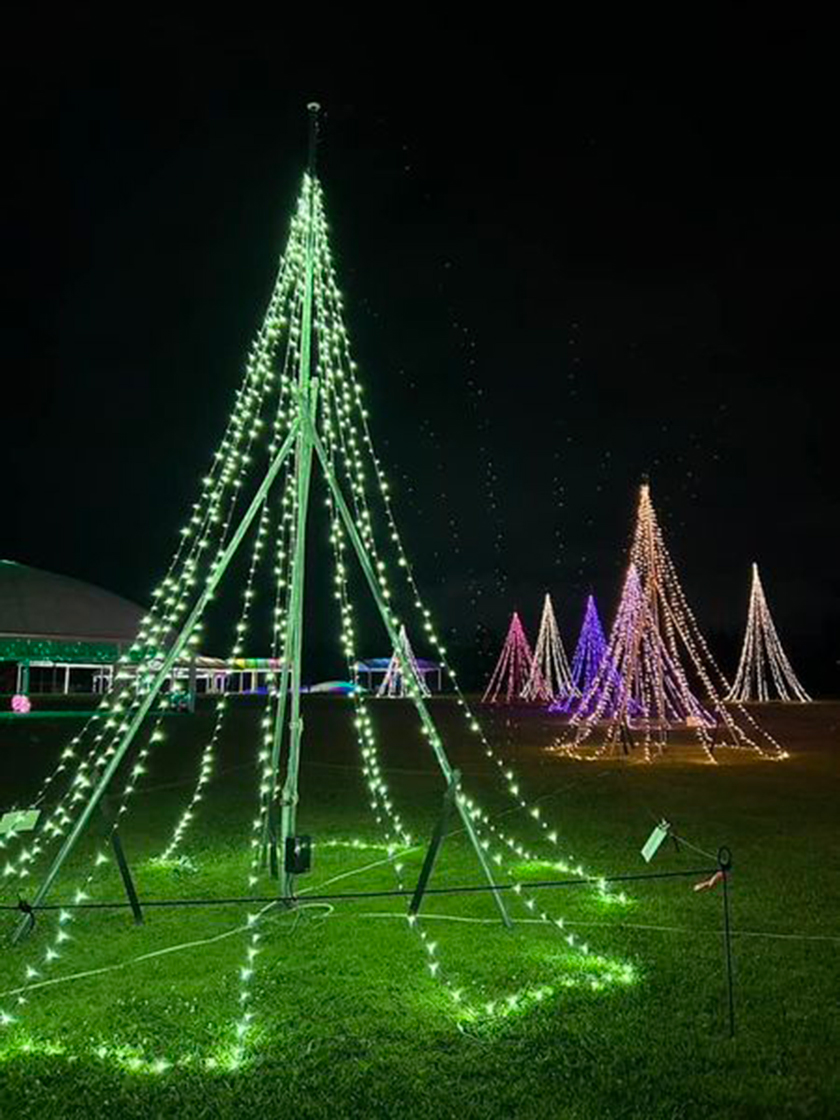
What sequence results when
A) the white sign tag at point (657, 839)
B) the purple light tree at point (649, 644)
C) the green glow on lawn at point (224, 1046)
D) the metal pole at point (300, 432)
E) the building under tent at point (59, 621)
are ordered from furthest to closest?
1. the building under tent at point (59, 621)
2. the purple light tree at point (649, 644)
3. the metal pole at point (300, 432)
4. the white sign tag at point (657, 839)
5. the green glow on lawn at point (224, 1046)

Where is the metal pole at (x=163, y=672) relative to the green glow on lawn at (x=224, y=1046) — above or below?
above

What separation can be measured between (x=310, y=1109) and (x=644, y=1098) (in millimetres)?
1534

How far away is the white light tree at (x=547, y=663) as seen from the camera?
4812 cm

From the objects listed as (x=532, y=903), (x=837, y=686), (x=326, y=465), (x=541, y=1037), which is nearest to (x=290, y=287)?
(x=326, y=465)

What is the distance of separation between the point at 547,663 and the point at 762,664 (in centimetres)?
1192

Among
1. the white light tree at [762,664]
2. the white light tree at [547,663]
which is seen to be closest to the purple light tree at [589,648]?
the white light tree at [547,663]

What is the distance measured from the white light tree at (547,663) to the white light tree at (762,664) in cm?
892

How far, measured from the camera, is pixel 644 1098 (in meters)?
4.32

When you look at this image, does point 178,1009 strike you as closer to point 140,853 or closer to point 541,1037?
point 541,1037

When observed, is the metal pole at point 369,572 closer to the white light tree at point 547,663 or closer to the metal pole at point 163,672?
the metal pole at point 163,672

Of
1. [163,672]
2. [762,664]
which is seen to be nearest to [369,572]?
[163,672]

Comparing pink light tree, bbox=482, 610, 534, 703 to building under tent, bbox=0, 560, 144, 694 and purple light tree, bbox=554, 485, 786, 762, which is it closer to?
building under tent, bbox=0, 560, 144, 694

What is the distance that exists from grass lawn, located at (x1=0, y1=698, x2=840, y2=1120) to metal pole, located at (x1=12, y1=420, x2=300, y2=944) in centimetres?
52

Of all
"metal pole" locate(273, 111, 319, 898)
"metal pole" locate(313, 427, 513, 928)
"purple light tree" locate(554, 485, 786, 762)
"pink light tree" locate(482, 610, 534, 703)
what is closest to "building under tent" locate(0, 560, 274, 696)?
"purple light tree" locate(554, 485, 786, 762)
